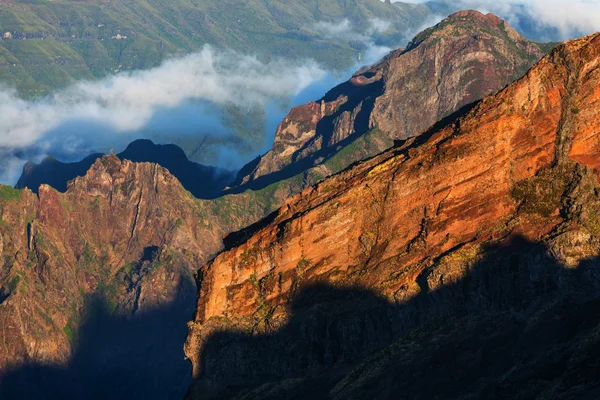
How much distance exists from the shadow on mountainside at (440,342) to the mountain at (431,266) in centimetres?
20

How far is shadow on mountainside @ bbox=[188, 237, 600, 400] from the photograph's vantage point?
322 feet

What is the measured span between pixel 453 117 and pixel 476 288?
2778cm

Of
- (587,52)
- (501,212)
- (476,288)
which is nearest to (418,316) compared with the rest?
(476,288)

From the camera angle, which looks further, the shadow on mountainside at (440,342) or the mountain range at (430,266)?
the mountain range at (430,266)

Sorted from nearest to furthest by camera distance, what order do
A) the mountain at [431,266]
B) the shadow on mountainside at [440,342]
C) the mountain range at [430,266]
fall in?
1. the shadow on mountainside at [440,342]
2. the mountain at [431,266]
3. the mountain range at [430,266]

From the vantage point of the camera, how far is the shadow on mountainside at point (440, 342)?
322 feet

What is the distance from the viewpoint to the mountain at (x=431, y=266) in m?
112

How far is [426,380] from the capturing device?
354 ft

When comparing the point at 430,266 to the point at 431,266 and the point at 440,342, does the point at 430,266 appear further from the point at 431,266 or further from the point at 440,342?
the point at 440,342

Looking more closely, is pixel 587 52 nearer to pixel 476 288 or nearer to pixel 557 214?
pixel 557 214

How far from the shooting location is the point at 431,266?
404ft

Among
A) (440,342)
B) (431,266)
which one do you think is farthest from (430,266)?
(440,342)

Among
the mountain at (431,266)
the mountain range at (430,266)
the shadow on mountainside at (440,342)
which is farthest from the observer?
the mountain range at (430,266)

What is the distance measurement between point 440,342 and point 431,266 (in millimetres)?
11394
